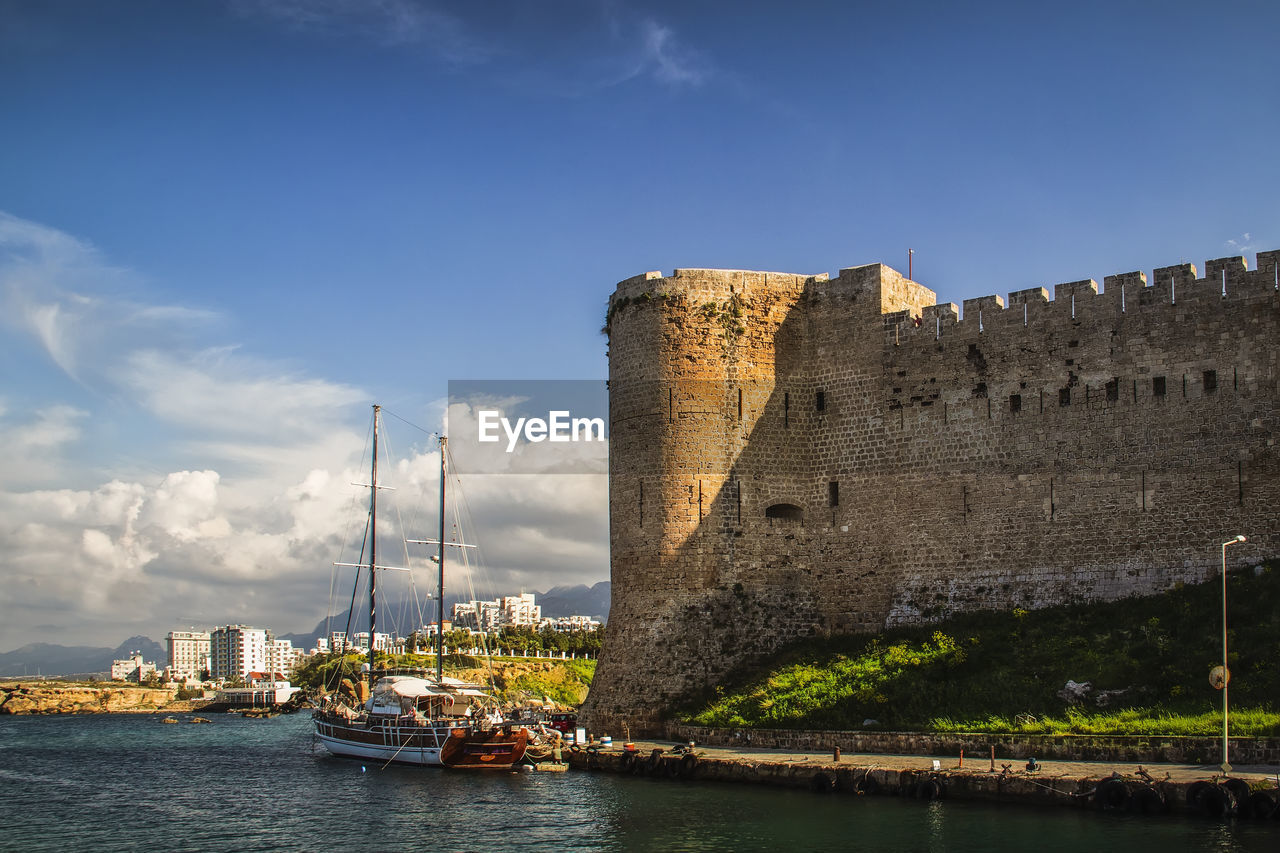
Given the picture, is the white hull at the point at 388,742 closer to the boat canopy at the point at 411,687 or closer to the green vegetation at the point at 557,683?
the boat canopy at the point at 411,687

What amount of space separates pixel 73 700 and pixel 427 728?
105 metres

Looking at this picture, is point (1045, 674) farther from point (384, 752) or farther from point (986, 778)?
point (384, 752)

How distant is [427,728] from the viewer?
32.3 metres

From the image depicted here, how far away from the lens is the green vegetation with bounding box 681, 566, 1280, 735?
68.3ft

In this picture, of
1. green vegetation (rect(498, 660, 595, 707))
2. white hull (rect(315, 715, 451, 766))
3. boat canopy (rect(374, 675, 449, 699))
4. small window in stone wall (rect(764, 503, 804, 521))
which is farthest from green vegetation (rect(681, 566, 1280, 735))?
green vegetation (rect(498, 660, 595, 707))

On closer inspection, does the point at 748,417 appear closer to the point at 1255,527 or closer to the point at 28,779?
the point at 1255,527

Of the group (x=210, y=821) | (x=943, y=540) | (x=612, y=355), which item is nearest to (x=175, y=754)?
(x=210, y=821)

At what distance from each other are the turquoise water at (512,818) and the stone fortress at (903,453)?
4.86m

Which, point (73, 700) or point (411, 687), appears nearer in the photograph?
point (411, 687)

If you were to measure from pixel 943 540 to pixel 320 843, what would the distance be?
49.8ft

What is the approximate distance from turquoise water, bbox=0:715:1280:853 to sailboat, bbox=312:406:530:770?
63 cm

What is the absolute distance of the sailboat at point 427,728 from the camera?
98.5 ft

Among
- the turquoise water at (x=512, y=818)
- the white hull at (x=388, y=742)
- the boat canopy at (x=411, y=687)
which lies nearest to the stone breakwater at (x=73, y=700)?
the turquoise water at (x=512, y=818)

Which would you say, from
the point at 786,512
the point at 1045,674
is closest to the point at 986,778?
the point at 1045,674
